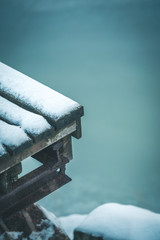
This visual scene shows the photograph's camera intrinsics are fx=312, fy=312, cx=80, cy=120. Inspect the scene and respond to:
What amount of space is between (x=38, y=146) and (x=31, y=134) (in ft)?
0.32

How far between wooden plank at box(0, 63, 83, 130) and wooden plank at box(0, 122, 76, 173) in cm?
5

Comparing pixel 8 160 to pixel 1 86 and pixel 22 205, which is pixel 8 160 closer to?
pixel 22 205

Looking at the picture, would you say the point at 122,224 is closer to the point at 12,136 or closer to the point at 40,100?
the point at 40,100

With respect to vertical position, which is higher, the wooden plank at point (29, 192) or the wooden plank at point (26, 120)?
the wooden plank at point (26, 120)

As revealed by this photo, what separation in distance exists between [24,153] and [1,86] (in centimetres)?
69

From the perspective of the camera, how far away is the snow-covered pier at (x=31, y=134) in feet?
5.91

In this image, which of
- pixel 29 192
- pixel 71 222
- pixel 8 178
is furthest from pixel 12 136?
pixel 71 222

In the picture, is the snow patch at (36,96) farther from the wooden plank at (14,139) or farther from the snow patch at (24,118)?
the wooden plank at (14,139)

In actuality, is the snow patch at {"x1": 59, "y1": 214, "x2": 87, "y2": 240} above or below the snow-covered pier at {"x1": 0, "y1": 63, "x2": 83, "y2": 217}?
below

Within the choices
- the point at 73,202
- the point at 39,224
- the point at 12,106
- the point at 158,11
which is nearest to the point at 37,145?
the point at 12,106

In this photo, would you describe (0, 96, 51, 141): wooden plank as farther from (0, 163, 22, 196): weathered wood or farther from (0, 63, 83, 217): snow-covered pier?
(0, 163, 22, 196): weathered wood

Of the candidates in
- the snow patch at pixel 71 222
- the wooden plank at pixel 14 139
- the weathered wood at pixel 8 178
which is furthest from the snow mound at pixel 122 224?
the snow patch at pixel 71 222

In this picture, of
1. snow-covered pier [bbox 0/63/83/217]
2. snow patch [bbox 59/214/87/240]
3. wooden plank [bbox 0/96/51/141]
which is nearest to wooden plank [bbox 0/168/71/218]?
snow-covered pier [bbox 0/63/83/217]

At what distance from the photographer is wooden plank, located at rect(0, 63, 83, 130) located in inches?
77.5
